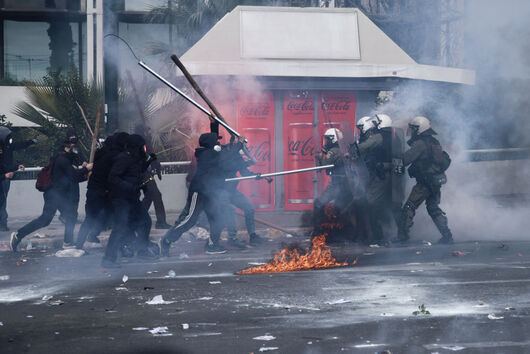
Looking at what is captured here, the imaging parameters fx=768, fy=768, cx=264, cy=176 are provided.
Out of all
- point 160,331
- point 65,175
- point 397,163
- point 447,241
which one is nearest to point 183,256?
point 65,175

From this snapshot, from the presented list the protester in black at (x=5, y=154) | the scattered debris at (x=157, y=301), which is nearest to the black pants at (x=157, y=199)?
the protester in black at (x=5, y=154)

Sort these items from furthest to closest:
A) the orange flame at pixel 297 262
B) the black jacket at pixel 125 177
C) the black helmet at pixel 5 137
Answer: the black helmet at pixel 5 137 < the black jacket at pixel 125 177 < the orange flame at pixel 297 262

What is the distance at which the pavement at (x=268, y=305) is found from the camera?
17.4 feet

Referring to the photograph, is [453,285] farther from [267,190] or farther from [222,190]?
[267,190]

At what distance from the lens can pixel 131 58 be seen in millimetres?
19359

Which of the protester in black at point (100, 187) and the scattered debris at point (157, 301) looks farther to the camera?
the protester in black at point (100, 187)

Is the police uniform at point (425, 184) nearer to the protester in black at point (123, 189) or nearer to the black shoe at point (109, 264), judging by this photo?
the protester in black at point (123, 189)

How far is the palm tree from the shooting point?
1473cm

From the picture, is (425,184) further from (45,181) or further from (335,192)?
(45,181)

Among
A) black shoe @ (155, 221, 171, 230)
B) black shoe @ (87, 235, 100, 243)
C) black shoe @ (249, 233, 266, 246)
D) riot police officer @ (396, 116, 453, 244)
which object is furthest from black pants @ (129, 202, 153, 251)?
riot police officer @ (396, 116, 453, 244)

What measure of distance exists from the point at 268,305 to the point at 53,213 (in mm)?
4729

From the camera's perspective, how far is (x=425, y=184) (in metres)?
10.5

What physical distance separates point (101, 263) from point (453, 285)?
13.0ft

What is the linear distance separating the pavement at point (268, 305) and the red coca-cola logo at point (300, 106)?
16.7ft
